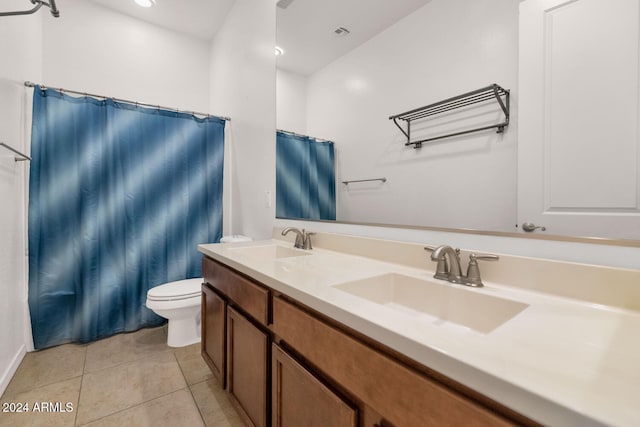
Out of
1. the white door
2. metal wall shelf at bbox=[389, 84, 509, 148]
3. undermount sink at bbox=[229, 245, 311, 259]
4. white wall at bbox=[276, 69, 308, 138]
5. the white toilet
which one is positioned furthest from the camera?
the white toilet

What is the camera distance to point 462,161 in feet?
3.28

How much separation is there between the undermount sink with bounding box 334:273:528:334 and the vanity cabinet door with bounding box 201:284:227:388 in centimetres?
77

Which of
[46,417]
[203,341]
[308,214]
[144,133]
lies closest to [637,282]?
[308,214]

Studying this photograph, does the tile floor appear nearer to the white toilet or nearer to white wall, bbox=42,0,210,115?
the white toilet

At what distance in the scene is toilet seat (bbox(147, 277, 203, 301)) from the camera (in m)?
1.91

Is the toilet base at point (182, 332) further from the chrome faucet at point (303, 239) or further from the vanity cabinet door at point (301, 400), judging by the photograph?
the vanity cabinet door at point (301, 400)

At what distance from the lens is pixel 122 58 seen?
2596 millimetres

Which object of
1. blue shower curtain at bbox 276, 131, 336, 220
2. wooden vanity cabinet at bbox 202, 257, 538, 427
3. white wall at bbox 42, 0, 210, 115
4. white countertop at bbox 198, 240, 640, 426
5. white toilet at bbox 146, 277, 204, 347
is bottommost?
white toilet at bbox 146, 277, 204, 347

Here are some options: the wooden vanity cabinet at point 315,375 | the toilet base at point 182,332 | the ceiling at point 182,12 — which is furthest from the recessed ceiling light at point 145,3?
the toilet base at point 182,332

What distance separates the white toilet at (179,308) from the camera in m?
1.91

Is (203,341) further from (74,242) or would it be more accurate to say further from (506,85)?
(506,85)

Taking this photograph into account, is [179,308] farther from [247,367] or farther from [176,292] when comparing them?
[247,367]

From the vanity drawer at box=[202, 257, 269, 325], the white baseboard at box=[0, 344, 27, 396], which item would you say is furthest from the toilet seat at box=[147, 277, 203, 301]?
the white baseboard at box=[0, 344, 27, 396]

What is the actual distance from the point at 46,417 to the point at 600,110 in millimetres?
2471
